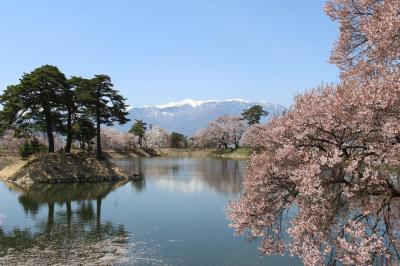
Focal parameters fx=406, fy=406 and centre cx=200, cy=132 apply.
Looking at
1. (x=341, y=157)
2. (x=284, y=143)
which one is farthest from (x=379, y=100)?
(x=284, y=143)

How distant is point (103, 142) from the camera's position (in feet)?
425

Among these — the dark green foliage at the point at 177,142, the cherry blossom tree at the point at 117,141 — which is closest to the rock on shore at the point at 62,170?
the cherry blossom tree at the point at 117,141

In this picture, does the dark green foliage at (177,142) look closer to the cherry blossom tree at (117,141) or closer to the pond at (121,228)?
the cherry blossom tree at (117,141)

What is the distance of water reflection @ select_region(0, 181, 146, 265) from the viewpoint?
18.6 m

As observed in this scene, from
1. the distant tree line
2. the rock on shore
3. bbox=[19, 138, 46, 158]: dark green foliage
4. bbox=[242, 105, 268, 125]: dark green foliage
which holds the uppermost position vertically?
bbox=[242, 105, 268, 125]: dark green foliage

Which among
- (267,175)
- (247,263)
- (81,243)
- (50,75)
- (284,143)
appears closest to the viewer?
(284,143)

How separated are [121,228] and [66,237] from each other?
355 centimetres

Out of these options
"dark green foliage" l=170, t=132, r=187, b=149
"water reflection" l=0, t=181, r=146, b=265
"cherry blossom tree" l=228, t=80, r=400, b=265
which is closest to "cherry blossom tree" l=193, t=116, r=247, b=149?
"dark green foliage" l=170, t=132, r=187, b=149

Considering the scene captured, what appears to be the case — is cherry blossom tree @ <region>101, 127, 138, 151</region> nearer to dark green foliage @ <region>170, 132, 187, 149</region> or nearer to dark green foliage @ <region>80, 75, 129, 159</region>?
dark green foliage @ <region>170, 132, 187, 149</region>

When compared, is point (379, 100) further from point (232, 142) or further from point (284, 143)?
point (232, 142)

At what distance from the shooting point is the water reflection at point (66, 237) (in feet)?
61.1

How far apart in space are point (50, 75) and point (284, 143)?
42.6m

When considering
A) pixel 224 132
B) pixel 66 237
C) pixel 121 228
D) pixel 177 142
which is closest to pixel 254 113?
pixel 224 132

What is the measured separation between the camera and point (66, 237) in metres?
22.4
